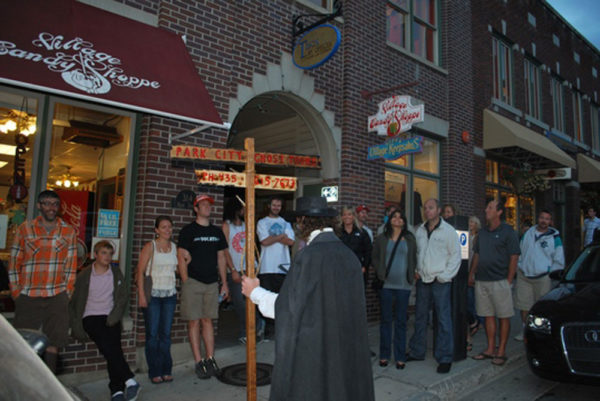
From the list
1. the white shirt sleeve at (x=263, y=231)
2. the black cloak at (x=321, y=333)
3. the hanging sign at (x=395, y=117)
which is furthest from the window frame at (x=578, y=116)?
the black cloak at (x=321, y=333)

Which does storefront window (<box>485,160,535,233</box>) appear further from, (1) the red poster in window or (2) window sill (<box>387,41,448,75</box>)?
(1) the red poster in window

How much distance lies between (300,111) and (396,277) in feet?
11.7

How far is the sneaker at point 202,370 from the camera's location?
15.9 feet

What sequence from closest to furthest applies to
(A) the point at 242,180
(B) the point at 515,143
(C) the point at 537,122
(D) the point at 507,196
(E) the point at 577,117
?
(A) the point at 242,180 → (B) the point at 515,143 → (D) the point at 507,196 → (C) the point at 537,122 → (E) the point at 577,117

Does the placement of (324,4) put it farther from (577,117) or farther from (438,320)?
(577,117)

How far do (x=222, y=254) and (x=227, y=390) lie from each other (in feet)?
5.07

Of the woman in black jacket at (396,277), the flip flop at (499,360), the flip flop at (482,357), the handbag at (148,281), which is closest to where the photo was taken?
the handbag at (148,281)

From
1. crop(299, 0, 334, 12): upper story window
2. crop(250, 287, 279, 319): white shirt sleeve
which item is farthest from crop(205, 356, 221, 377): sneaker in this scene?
crop(299, 0, 334, 12): upper story window

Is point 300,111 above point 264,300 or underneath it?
above

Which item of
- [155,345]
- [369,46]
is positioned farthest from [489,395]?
[369,46]

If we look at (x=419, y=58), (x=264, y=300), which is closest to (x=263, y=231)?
(x=264, y=300)

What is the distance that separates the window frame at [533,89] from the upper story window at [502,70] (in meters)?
1.22

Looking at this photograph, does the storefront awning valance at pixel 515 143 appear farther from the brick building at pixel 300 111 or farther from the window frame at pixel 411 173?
the window frame at pixel 411 173

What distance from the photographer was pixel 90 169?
530 cm
